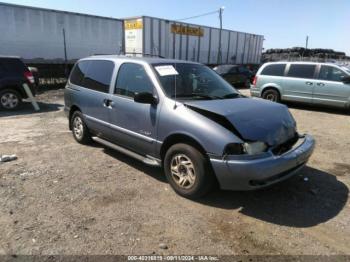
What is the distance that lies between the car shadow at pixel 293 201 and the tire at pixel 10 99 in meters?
8.71

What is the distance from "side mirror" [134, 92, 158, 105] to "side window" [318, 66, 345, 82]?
8330 mm

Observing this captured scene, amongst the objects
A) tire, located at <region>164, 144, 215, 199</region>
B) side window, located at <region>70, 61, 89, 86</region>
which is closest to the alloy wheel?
tire, located at <region>164, 144, 215, 199</region>

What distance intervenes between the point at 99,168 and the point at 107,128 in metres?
0.68

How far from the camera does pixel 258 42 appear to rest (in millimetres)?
30953

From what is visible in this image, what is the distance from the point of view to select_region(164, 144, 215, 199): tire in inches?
152

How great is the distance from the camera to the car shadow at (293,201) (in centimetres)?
375

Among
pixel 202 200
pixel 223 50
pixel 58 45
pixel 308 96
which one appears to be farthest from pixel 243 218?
pixel 223 50

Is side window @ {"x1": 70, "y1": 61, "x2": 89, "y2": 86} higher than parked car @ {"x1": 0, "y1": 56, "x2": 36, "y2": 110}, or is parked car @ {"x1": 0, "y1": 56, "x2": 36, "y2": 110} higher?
side window @ {"x1": 70, "y1": 61, "x2": 89, "y2": 86}

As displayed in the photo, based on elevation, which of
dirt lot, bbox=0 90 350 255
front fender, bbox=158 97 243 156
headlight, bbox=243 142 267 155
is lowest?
dirt lot, bbox=0 90 350 255

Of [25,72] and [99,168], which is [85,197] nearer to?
[99,168]

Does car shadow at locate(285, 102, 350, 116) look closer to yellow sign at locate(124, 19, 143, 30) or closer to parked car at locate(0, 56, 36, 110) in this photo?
parked car at locate(0, 56, 36, 110)

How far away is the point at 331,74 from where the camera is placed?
10656mm

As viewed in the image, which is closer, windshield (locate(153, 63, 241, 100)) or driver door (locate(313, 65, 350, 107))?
windshield (locate(153, 63, 241, 100))

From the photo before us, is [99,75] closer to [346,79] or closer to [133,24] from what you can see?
[346,79]
